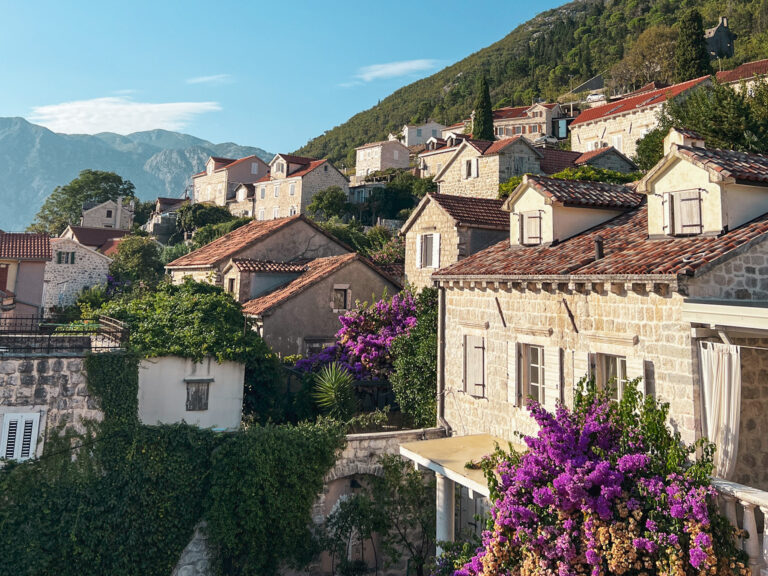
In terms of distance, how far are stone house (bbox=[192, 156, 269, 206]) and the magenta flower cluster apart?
7319 cm

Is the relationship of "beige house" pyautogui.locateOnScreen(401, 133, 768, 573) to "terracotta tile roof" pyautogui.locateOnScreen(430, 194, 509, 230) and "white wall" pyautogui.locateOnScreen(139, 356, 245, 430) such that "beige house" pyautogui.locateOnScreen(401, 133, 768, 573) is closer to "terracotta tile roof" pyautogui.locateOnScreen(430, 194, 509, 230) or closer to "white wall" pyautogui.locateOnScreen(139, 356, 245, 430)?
"terracotta tile roof" pyautogui.locateOnScreen(430, 194, 509, 230)

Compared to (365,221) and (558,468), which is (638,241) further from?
(365,221)

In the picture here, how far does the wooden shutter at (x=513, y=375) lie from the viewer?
13211 millimetres

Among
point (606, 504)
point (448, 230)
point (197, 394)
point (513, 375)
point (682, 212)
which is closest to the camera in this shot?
point (606, 504)

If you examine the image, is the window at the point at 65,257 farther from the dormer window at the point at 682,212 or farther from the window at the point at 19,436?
the dormer window at the point at 682,212

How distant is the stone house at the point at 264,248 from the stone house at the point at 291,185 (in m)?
33.4

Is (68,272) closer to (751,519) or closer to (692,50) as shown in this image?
(751,519)

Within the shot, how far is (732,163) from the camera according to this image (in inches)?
426

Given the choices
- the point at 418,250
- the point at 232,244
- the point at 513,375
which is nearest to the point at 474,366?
the point at 513,375

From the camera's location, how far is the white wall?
16.9 meters

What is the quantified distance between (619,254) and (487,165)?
35312 mm

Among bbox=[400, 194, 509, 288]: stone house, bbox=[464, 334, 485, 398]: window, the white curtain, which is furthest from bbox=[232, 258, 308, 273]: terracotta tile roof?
the white curtain

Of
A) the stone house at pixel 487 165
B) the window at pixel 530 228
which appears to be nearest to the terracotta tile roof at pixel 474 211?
the window at pixel 530 228

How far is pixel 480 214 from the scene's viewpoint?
70.5 ft
